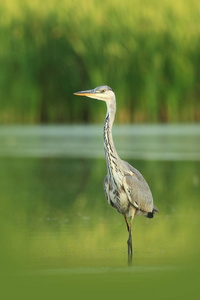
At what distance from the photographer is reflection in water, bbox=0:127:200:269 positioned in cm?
590

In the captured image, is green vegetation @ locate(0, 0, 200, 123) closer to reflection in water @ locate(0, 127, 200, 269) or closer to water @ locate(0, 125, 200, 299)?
water @ locate(0, 125, 200, 299)

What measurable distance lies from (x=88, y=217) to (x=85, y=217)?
0.09 ft

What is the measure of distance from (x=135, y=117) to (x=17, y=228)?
52.1ft

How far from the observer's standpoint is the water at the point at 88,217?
5.66 meters

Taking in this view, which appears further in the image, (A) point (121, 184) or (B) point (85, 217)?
(B) point (85, 217)

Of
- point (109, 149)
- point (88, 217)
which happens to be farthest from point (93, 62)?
point (109, 149)

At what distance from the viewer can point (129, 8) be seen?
76.1 ft

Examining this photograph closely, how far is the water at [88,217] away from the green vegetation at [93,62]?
19.3 ft

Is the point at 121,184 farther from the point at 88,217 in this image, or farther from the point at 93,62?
the point at 93,62

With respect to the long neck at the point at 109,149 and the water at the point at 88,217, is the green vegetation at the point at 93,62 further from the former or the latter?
the long neck at the point at 109,149

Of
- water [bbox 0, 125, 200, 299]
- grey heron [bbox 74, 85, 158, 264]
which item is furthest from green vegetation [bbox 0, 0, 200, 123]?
grey heron [bbox 74, 85, 158, 264]

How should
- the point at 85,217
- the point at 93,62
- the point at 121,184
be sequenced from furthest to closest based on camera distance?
1. the point at 93,62
2. the point at 85,217
3. the point at 121,184

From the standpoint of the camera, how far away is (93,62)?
885 inches

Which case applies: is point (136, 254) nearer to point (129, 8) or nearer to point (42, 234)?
point (42, 234)
